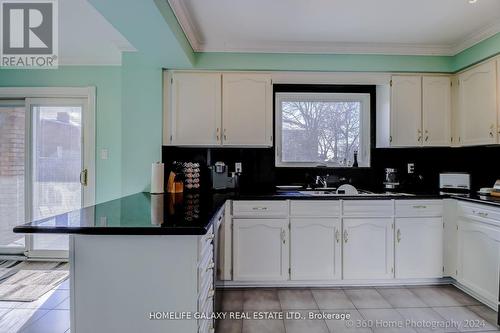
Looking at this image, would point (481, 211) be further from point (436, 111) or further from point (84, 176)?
point (84, 176)

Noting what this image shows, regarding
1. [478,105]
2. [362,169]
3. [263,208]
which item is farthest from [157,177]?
[478,105]

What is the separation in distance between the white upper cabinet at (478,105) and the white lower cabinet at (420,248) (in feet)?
2.97

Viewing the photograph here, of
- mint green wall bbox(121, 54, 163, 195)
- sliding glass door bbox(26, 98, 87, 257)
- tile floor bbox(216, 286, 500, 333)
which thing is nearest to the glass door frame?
sliding glass door bbox(26, 98, 87, 257)

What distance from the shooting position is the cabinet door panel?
7.55 ft

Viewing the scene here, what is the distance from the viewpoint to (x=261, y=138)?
300 cm

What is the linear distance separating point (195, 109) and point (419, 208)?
2440 mm

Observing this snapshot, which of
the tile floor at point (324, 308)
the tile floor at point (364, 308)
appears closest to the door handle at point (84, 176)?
the tile floor at point (324, 308)

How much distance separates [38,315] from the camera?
7.48 feet

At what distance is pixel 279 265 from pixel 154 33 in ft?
7.41

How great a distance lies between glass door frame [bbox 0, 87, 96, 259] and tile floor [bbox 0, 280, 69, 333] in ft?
3.42

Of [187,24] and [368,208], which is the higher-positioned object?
[187,24]

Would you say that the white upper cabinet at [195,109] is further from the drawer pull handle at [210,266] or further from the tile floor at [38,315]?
the tile floor at [38,315]

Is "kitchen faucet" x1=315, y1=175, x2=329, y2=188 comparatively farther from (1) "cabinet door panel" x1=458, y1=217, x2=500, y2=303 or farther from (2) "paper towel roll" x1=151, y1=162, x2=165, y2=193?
(2) "paper towel roll" x1=151, y1=162, x2=165, y2=193

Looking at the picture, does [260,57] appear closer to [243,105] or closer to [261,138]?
[243,105]
